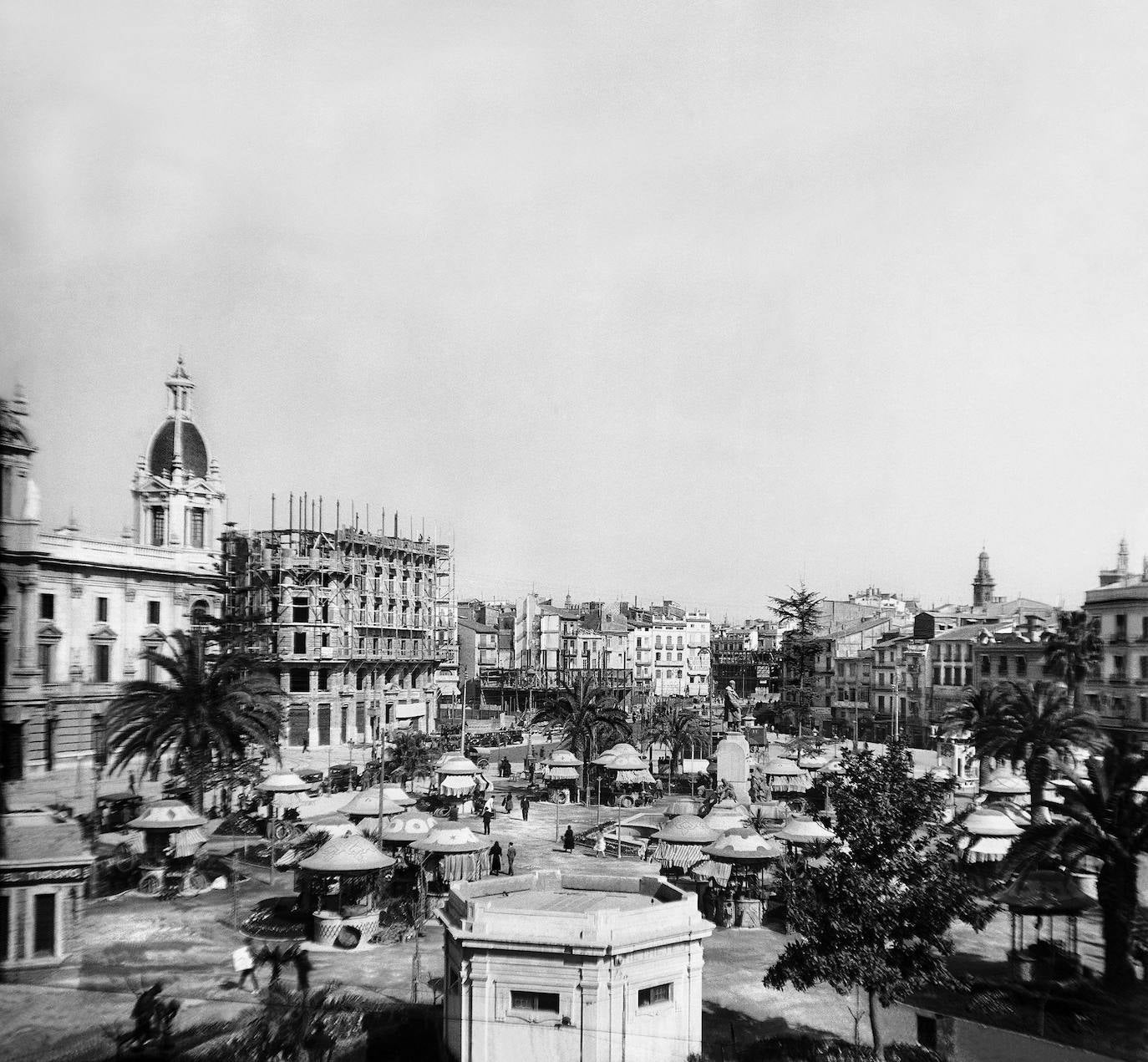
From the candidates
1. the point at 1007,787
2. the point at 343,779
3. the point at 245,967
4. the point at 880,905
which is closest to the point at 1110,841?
the point at 880,905

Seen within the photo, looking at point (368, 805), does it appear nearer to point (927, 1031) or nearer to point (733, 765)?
point (733, 765)

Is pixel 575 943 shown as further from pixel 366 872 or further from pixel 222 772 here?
pixel 222 772

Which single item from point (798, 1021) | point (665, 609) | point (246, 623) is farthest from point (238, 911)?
point (665, 609)

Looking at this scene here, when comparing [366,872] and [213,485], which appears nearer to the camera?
[366,872]

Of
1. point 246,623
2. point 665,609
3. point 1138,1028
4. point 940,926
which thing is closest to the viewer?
point 940,926

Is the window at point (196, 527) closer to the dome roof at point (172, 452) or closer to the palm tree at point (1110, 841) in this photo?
the dome roof at point (172, 452)

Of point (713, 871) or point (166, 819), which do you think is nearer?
point (713, 871)

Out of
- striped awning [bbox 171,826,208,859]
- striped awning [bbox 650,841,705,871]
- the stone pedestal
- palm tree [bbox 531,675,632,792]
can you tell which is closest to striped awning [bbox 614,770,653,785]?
palm tree [bbox 531,675,632,792]
